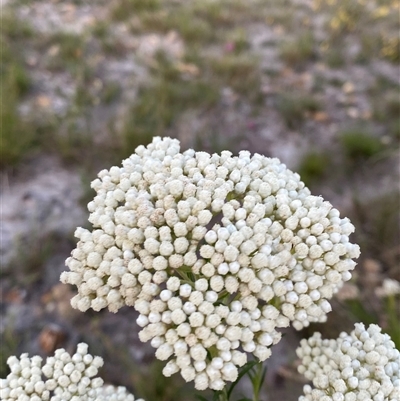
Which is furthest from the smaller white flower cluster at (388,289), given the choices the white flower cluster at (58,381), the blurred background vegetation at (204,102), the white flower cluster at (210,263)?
the white flower cluster at (58,381)

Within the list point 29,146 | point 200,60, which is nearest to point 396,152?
point 200,60

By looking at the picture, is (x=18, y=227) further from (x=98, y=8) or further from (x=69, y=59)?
(x=98, y=8)

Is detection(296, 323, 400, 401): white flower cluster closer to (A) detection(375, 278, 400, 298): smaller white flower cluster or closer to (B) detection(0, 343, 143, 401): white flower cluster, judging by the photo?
(B) detection(0, 343, 143, 401): white flower cluster

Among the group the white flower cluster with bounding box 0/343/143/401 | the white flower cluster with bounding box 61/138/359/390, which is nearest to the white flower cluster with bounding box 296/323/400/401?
the white flower cluster with bounding box 61/138/359/390

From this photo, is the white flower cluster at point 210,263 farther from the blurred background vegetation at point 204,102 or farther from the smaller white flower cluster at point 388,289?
the smaller white flower cluster at point 388,289

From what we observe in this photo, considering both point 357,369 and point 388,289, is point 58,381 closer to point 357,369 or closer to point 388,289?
point 357,369

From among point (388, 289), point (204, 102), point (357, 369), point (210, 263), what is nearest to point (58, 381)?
point (210, 263)
